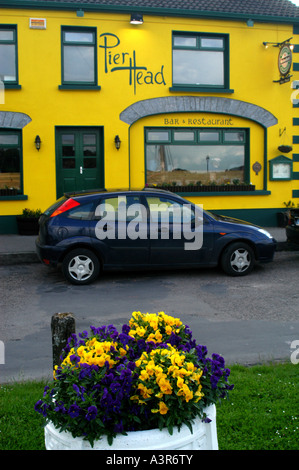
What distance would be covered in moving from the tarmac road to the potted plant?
325 cm

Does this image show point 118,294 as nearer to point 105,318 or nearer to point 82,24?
point 105,318

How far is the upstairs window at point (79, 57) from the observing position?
1463 cm

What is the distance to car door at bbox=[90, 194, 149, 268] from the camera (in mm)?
8953

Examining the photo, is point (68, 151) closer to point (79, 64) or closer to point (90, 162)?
point (90, 162)

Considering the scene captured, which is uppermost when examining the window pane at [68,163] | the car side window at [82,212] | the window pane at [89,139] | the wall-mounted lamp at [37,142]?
the window pane at [89,139]

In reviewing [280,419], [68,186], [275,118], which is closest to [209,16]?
[275,118]

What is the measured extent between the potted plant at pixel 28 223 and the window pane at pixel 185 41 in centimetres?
672

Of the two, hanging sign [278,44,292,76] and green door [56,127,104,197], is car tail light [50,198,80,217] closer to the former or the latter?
green door [56,127,104,197]

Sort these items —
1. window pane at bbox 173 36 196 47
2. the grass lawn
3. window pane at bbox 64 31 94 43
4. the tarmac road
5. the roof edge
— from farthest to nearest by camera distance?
window pane at bbox 173 36 196 47, window pane at bbox 64 31 94 43, the roof edge, the tarmac road, the grass lawn

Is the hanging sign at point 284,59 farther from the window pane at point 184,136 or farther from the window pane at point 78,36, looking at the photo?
the window pane at point 78,36

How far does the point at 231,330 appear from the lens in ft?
20.5

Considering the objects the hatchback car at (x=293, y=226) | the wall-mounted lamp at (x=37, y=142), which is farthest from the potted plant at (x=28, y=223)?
the hatchback car at (x=293, y=226)

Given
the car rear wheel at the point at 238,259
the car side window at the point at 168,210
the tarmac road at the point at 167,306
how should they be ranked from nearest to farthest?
the tarmac road at the point at 167,306
the car side window at the point at 168,210
the car rear wheel at the point at 238,259

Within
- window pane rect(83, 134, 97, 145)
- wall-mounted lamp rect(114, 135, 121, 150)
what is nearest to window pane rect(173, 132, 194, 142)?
wall-mounted lamp rect(114, 135, 121, 150)
